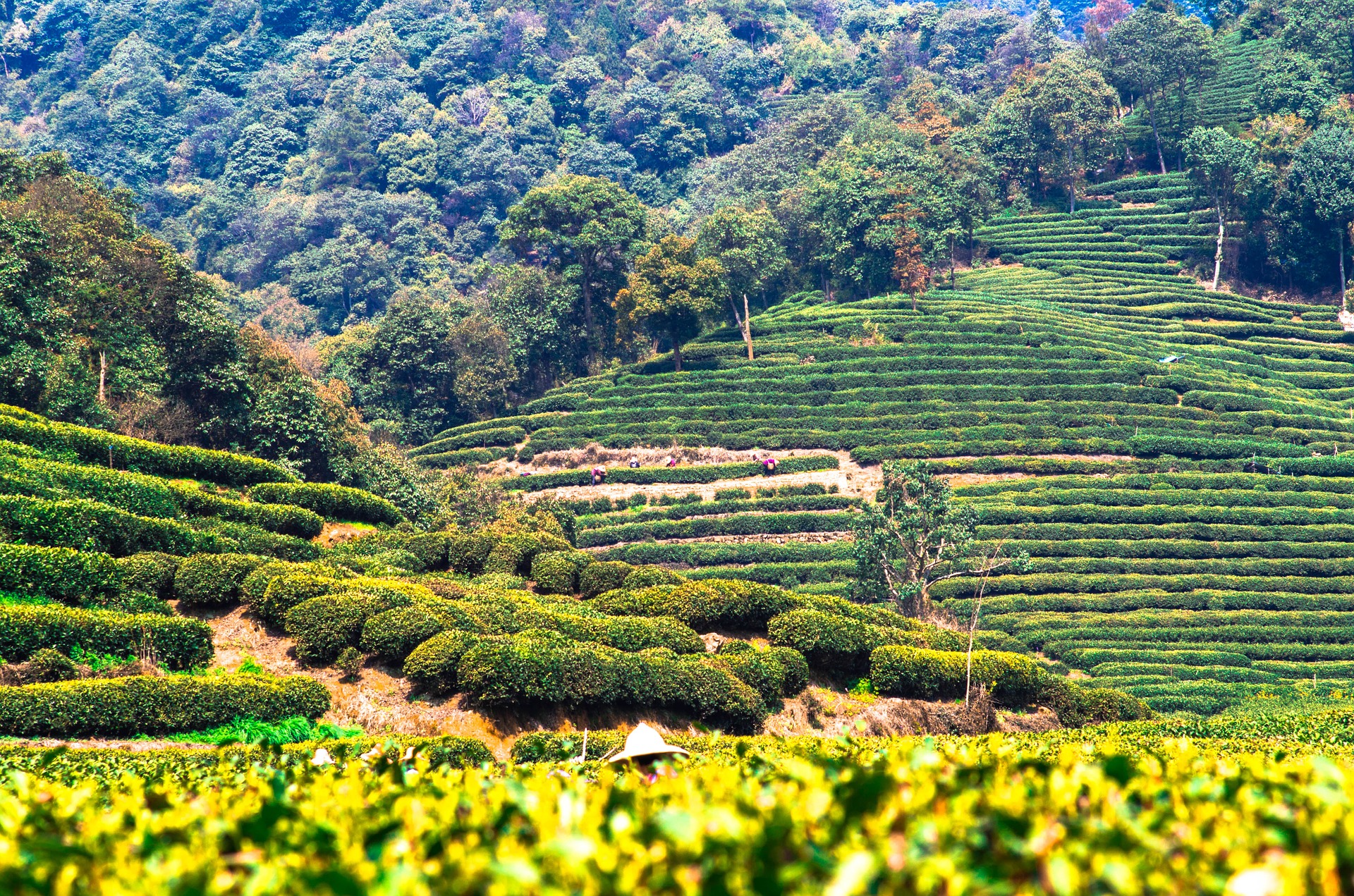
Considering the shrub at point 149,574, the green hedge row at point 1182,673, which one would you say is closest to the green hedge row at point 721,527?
the green hedge row at point 1182,673

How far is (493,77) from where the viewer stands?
136750mm

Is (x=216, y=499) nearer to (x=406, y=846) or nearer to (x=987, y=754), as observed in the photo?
(x=987, y=754)

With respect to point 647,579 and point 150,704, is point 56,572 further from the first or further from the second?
point 647,579

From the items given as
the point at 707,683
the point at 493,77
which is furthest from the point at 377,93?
the point at 707,683

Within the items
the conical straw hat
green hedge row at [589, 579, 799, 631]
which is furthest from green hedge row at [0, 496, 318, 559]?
the conical straw hat

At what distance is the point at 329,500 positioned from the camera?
32.9 metres

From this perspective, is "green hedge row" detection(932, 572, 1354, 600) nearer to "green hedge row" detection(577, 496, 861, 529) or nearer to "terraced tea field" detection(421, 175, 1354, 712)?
"terraced tea field" detection(421, 175, 1354, 712)

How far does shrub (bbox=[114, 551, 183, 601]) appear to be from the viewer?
876 inches

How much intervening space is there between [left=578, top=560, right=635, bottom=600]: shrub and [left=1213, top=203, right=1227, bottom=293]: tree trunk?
205ft

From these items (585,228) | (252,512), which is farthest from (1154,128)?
(252,512)

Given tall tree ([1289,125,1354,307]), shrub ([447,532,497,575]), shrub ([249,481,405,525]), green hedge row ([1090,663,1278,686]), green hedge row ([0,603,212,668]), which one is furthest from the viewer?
tall tree ([1289,125,1354,307])

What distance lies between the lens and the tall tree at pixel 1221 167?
7662cm

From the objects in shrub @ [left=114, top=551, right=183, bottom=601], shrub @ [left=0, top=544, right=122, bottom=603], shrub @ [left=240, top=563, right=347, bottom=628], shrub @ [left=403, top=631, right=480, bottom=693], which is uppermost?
shrub @ [left=0, top=544, right=122, bottom=603]

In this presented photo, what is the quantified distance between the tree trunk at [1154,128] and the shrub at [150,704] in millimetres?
88588
